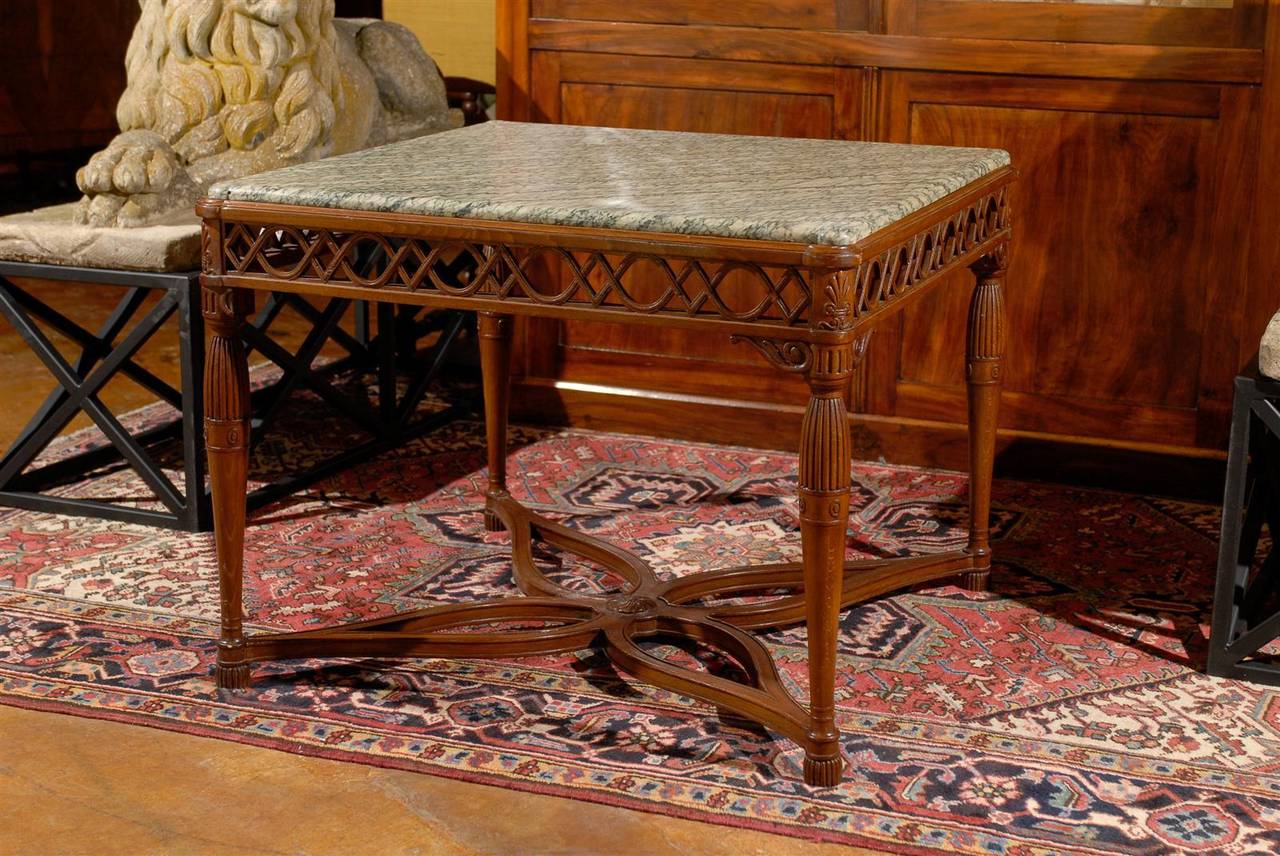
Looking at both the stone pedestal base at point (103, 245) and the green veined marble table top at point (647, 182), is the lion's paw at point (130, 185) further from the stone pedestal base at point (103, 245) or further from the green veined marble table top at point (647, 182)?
the green veined marble table top at point (647, 182)

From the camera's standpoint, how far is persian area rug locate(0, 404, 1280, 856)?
8.80ft

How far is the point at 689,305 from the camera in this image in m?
2.62

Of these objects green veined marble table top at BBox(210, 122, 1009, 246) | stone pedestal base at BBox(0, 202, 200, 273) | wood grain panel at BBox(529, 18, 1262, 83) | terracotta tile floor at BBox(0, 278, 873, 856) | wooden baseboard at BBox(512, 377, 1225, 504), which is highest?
wood grain panel at BBox(529, 18, 1262, 83)

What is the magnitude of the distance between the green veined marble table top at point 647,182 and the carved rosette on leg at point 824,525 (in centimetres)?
23

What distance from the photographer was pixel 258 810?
8.70 feet

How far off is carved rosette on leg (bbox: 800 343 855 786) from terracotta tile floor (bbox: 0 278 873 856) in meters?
0.21

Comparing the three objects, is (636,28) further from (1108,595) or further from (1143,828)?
(1143,828)

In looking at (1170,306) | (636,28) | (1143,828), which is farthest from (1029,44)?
(1143,828)

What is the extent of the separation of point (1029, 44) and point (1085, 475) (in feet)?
3.64

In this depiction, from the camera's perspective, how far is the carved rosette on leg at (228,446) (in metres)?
2.88

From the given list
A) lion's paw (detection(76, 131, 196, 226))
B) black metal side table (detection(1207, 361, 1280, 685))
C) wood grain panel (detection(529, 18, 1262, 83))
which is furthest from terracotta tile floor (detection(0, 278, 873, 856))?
wood grain panel (detection(529, 18, 1262, 83))

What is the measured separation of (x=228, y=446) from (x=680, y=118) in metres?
2.01

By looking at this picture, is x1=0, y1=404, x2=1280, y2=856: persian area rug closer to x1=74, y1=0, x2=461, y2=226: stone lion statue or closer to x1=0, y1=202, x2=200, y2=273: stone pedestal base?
x1=0, y1=202, x2=200, y2=273: stone pedestal base

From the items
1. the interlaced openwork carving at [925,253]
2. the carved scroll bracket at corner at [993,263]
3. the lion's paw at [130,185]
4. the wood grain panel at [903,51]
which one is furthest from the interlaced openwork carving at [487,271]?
the wood grain panel at [903,51]
